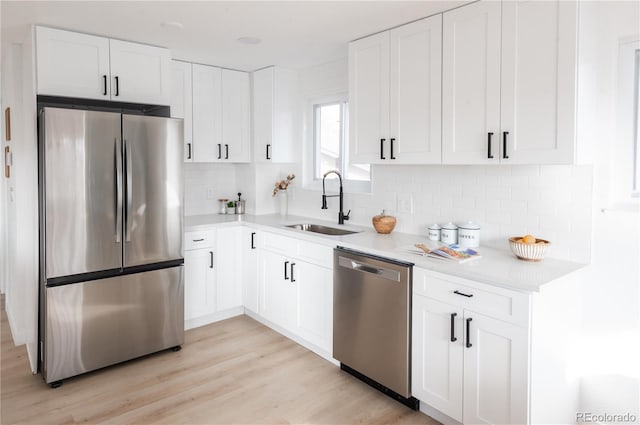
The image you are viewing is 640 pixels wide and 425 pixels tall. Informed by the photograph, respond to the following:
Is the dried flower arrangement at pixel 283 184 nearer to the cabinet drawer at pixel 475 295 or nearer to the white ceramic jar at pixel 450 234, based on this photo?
the white ceramic jar at pixel 450 234

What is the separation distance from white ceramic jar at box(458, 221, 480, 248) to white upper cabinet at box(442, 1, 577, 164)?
45 cm

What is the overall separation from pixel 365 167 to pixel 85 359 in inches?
101

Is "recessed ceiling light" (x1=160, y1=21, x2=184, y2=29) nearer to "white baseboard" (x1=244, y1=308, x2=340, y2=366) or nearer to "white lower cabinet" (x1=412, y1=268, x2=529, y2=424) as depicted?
"white lower cabinet" (x1=412, y1=268, x2=529, y2=424)

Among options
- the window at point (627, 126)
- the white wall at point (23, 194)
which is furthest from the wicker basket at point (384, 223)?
the white wall at point (23, 194)

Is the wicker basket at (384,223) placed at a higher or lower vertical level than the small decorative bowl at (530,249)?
higher

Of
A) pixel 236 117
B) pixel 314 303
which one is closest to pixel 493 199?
pixel 314 303

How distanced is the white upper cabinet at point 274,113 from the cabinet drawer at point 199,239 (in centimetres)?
93

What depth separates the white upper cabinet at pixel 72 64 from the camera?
2928mm

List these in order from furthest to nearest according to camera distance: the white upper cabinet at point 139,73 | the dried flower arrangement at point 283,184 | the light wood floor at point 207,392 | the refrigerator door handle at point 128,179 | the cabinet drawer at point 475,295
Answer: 1. the dried flower arrangement at point 283,184
2. the white upper cabinet at point 139,73
3. the refrigerator door handle at point 128,179
4. the light wood floor at point 207,392
5. the cabinet drawer at point 475,295

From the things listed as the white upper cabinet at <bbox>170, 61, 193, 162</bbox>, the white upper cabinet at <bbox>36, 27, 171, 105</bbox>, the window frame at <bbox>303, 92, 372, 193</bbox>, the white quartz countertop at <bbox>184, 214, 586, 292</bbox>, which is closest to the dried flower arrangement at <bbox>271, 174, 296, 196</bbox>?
the window frame at <bbox>303, 92, 372, 193</bbox>

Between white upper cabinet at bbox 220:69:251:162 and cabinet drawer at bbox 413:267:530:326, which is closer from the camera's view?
cabinet drawer at bbox 413:267:530:326

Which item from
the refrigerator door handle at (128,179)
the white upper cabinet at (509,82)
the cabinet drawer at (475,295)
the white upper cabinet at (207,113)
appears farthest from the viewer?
the white upper cabinet at (207,113)

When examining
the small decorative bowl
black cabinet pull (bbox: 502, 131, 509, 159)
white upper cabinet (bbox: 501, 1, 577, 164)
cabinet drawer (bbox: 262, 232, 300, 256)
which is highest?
white upper cabinet (bbox: 501, 1, 577, 164)

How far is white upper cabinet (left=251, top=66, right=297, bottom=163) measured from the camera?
4.13 meters
